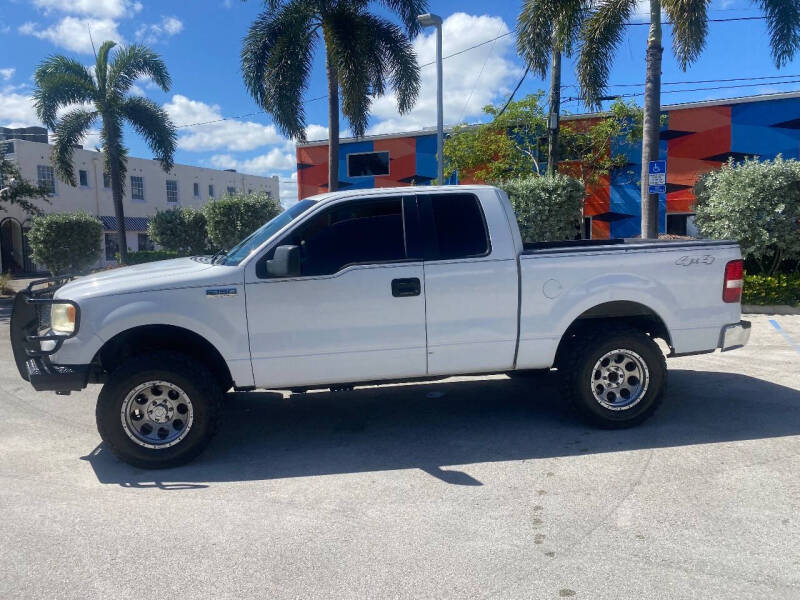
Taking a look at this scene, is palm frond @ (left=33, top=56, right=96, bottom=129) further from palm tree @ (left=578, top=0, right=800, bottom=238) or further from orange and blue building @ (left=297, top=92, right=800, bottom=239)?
palm tree @ (left=578, top=0, right=800, bottom=238)

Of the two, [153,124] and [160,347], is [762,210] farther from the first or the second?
[153,124]

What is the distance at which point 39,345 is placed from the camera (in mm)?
4812

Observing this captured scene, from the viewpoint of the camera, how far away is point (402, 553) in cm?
354

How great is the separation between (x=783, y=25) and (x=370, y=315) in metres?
12.6

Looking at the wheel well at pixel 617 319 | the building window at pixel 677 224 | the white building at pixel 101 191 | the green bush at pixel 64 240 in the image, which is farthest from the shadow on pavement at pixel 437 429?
the white building at pixel 101 191

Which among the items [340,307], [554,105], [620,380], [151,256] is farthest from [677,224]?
[151,256]

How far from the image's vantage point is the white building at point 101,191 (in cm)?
3228

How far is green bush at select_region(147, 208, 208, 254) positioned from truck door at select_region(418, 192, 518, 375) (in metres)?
21.0

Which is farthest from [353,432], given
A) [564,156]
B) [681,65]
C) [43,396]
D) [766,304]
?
[564,156]

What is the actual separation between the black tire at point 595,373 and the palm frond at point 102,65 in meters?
23.4

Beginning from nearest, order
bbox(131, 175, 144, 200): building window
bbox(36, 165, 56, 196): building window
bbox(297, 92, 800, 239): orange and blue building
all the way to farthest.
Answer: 1. bbox(297, 92, 800, 239): orange and blue building
2. bbox(36, 165, 56, 196): building window
3. bbox(131, 175, 144, 200): building window

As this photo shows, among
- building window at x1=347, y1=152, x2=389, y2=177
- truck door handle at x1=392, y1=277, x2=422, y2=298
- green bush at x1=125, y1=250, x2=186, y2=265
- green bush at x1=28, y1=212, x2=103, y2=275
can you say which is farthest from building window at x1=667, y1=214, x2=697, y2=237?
green bush at x1=28, y1=212, x2=103, y2=275

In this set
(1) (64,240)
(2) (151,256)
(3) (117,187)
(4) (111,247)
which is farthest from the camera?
(4) (111,247)

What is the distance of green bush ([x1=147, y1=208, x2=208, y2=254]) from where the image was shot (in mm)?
24578
